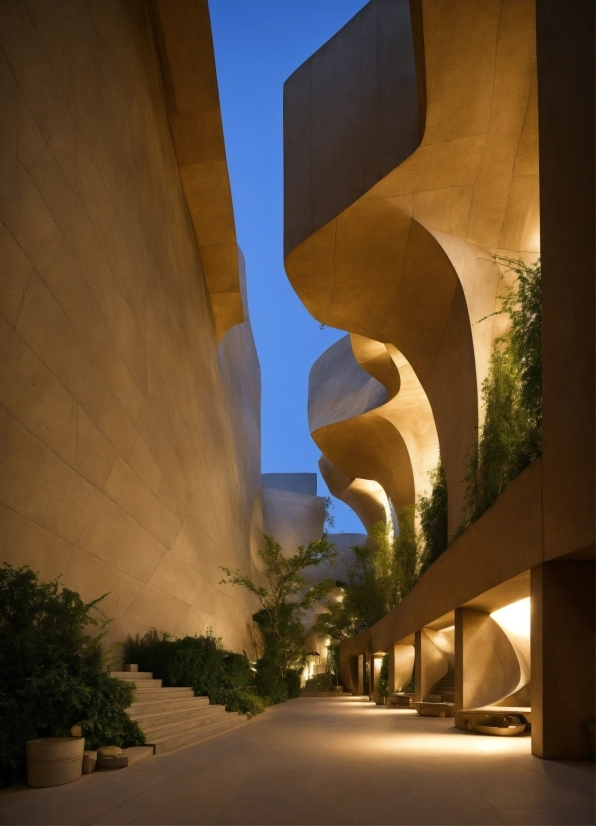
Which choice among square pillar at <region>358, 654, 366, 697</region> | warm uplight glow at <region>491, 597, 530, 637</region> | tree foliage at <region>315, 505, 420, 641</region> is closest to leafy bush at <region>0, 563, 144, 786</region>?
warm uplight glow at <region>491, 597, 530, 637</region>

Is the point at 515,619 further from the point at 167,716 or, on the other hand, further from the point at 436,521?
the point at 167,716

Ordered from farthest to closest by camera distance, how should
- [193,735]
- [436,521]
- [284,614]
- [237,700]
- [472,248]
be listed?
[284,614], [436,521], [237,700], [472,248], [193,735]

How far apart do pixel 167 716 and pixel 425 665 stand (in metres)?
7.44

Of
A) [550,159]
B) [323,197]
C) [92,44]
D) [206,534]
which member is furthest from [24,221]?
[206,534]

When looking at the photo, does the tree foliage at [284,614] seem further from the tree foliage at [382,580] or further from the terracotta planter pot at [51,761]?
the terracotta planter pot at [51,761]

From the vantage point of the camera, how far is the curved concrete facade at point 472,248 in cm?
608

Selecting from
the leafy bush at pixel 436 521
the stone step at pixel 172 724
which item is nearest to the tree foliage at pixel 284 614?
the leafy bush at pixel 436 521

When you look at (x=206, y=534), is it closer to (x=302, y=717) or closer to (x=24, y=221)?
(x=302, y=717)

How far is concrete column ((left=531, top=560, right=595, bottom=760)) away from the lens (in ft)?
21.6

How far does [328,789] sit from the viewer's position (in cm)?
542

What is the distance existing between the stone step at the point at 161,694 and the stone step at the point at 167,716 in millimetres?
262

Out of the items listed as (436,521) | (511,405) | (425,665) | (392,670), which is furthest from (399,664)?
(511,405)

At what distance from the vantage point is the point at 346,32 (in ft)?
43.1

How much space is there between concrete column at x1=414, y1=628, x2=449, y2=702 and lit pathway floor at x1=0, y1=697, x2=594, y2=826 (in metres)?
6.98
